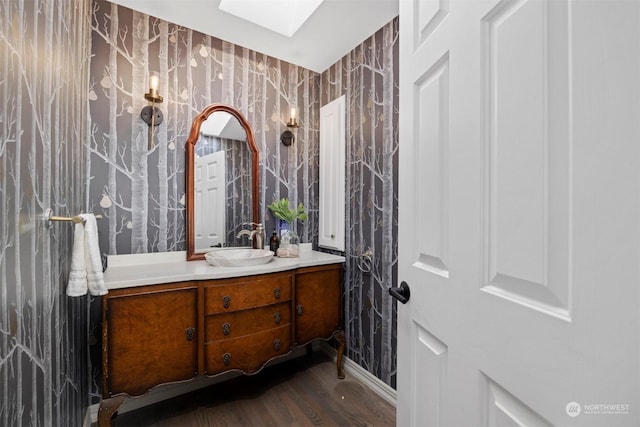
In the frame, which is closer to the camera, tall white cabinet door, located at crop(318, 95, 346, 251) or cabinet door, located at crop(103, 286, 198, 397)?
cabinet door, located at crop(103, 286, 198, 397)

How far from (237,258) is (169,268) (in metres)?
0.42

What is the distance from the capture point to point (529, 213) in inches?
19.7

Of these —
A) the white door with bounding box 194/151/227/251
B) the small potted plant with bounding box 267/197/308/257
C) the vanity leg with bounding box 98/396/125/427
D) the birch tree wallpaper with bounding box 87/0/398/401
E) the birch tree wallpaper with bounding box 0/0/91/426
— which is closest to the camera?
the birch tree wallpaper with bounding box 0/0/91/426

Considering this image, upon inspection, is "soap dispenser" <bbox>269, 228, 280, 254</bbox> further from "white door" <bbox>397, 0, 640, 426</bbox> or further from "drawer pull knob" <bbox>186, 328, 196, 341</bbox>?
"white door" <bbox>397, 0, 640, 426</bbox>

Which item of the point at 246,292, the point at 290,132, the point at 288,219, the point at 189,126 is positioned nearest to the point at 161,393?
the point at 246,292

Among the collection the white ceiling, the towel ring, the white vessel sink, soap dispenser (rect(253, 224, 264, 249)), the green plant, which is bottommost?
the towel ring

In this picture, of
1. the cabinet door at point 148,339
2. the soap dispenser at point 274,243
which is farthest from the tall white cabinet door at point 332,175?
the cabinet door at point 148,339

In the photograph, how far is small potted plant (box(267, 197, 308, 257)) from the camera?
2.21 meters

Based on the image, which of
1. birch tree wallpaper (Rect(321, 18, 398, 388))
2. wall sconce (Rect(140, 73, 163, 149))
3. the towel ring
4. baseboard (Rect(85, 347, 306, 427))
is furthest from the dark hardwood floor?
wall sconce (Rect(140, 73, 163, 149))

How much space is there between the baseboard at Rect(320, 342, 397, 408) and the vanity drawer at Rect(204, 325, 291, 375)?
2.01 ft

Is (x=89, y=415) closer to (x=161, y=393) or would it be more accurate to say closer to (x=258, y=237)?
(x=161, y=393)

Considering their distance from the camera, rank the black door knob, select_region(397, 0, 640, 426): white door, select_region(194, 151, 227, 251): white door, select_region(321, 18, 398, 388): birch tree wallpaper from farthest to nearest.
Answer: select_region(194, 151, 227, 251): white door < select_region(321, 18, 398, 388): birch tree wallpaper < the black door knob < select_region(397, 0, 640, 426): white door

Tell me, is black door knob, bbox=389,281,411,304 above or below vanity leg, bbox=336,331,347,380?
above

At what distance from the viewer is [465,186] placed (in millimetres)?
642
